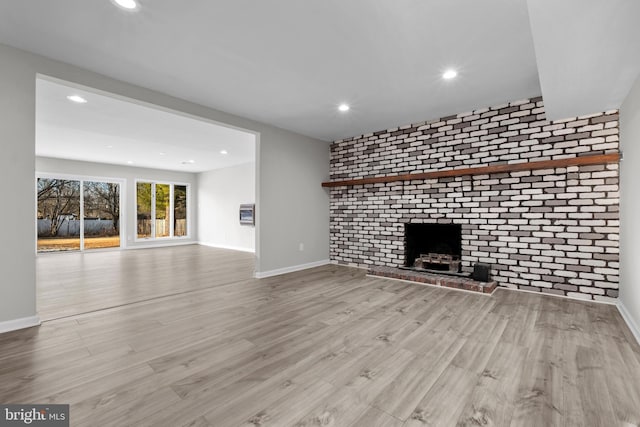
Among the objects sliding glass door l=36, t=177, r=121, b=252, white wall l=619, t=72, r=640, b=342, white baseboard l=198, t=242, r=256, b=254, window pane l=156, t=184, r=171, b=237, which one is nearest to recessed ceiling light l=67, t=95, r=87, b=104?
white baseboard l=198, t=242, r=256, b=254

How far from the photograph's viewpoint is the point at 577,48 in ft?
6.61

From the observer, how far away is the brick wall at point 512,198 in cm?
329

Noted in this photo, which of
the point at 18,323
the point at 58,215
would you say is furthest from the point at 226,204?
the point at 18,323

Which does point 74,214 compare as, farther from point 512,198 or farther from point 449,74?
point 512,198

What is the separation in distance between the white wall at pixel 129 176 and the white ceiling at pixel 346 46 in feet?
20.7

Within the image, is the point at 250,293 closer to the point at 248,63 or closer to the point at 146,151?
the point at 248,63

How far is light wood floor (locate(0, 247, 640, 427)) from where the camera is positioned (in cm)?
148

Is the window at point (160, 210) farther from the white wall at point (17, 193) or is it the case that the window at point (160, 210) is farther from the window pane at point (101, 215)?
the white wall at point (17, 193)

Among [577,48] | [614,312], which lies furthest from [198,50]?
[614,312]

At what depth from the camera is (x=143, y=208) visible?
29.8ft

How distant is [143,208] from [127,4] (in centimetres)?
834

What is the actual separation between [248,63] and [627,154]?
391cm

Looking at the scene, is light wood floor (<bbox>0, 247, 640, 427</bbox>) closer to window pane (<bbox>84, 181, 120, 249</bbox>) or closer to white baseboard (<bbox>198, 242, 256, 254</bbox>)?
white baseboard (<bbox>198, 242, 256, 254</bbox>)

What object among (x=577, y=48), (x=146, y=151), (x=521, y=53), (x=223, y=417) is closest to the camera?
(x=223, y=417)
